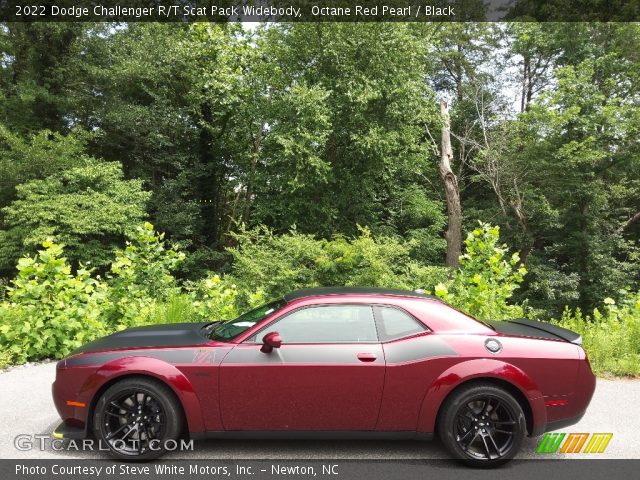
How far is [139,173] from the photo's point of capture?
19.0 m

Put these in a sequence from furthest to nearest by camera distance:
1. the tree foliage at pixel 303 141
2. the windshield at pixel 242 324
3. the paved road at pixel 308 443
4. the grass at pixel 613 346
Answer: the tree foliage at pixel 303 141
the grass at pixel 613 346
the windshield at pixel 242 324
the paved road at pixel 308 443

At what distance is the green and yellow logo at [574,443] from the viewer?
155 inches

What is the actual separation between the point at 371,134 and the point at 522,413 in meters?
14.1

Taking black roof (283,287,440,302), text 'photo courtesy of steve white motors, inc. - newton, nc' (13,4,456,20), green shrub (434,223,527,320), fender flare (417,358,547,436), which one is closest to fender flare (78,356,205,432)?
black roof (283,287,440,302)

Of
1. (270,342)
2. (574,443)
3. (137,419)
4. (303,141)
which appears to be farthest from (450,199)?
(137,419)

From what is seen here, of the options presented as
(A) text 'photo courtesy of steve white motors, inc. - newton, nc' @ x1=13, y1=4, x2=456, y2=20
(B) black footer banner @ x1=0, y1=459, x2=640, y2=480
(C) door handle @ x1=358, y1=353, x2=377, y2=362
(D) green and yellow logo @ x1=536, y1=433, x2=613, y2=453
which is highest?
(A) text 'photo courtesy of steve white motors, inc. - newton, nc' @ x1=13, y1=4, x2=456, y2=20

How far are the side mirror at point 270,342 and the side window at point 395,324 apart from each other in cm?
82

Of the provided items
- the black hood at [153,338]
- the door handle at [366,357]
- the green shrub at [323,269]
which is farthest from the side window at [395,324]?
the green shrub at [323,269]

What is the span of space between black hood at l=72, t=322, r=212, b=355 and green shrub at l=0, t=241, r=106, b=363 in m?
2.58

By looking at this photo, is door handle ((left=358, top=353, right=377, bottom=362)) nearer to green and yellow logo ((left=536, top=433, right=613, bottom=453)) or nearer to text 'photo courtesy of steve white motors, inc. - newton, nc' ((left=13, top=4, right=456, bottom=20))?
green and yellow logo ((left=536, top=433, right=613, bottom=453))

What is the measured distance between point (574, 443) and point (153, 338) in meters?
3.68

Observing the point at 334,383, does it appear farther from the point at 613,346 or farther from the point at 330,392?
the point at 613,346

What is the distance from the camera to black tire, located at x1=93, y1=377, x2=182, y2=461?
3.60 metres

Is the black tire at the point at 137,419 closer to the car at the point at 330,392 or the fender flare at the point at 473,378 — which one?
the car at the point at 330,392
